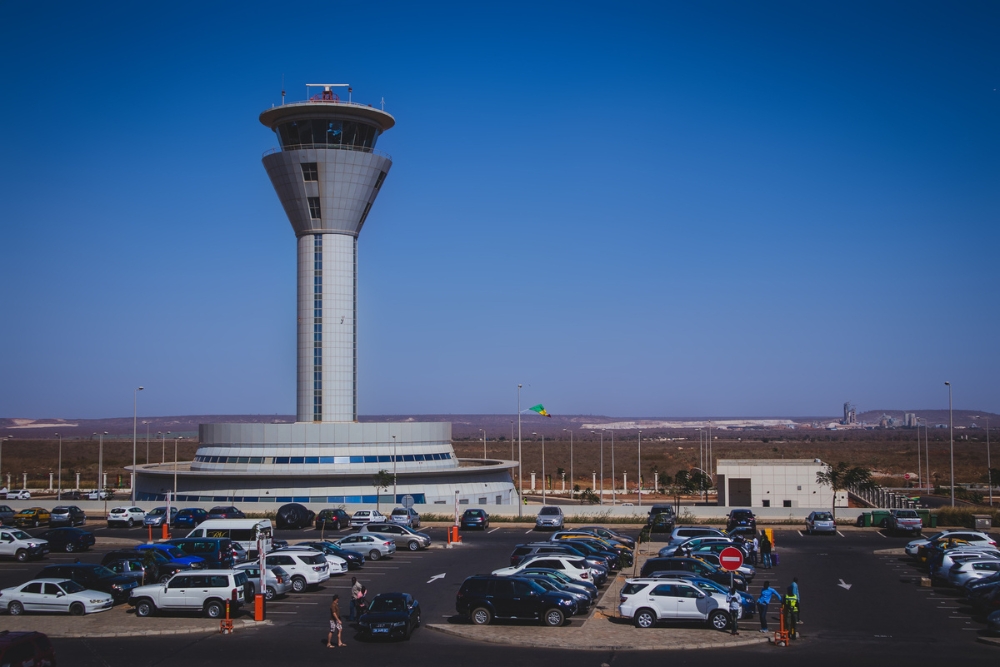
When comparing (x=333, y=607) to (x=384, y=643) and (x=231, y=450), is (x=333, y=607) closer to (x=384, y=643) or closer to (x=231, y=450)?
(x=384, y=643)

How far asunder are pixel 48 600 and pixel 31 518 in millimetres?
36185

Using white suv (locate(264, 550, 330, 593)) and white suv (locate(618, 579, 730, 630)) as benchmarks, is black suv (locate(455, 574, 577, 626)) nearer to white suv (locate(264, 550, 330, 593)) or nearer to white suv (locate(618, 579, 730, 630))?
white suv (locate(618, 579, 730, 630))

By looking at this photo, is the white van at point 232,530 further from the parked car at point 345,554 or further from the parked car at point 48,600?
the parked car at point 48,600

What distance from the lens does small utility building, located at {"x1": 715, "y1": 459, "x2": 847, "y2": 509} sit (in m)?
78.3

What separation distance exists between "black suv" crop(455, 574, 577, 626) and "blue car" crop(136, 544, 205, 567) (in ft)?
46.3

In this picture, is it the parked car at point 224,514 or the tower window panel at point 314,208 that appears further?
the tower window panel at point 314,208

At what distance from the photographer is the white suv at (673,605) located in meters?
28.3

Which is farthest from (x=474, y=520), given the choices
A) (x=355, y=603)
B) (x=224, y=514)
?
(x=355, y=603)

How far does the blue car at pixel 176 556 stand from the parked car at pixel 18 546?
7.76 m

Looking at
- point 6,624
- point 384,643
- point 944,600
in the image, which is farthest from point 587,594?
point 6,624

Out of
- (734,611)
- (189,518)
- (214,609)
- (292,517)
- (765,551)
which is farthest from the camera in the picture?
(189,518)

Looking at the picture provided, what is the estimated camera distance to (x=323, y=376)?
7675 centimetres

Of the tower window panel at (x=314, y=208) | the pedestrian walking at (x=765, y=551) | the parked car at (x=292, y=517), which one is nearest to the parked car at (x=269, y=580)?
the pedestrian walking at (x=765, y=551)

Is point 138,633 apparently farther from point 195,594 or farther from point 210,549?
point 210,549
